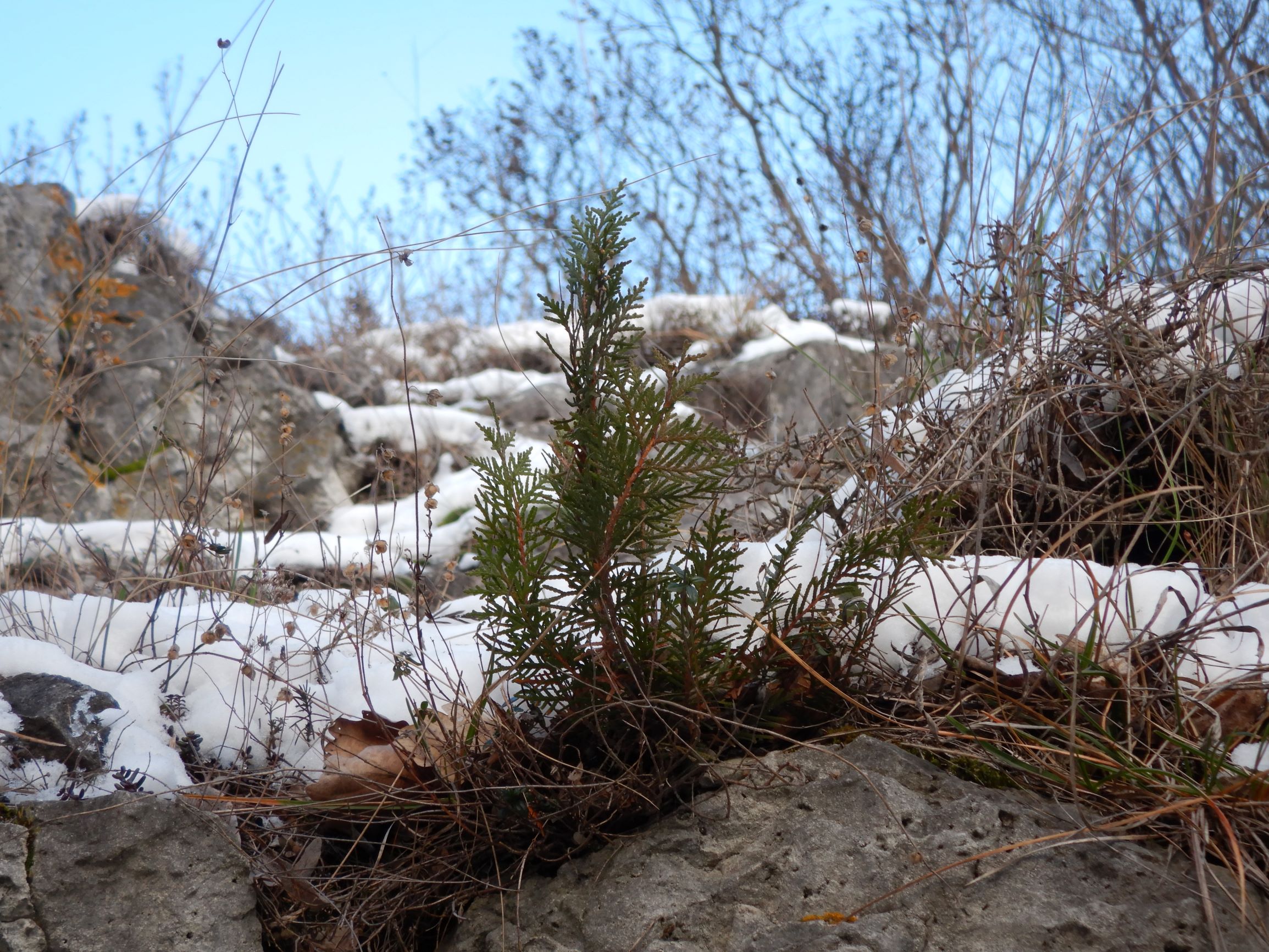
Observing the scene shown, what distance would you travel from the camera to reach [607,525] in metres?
1.21

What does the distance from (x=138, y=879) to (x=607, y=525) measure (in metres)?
0.89

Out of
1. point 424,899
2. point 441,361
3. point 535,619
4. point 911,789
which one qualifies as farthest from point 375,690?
point 441,361

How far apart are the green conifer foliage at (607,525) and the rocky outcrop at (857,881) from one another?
0.71ft

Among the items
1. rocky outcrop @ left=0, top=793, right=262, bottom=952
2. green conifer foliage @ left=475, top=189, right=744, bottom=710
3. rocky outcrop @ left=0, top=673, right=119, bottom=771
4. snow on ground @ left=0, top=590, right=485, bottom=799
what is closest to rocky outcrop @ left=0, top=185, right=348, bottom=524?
snow on ground @ left=0, top=590, right=485, bottom=799

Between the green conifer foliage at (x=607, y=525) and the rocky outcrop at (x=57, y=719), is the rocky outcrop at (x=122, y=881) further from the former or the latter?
the green conifer foliage at (x=607, y=525)

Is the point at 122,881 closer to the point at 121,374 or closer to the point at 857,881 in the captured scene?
the point at 857,881

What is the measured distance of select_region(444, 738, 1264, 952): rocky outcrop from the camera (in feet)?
3.73

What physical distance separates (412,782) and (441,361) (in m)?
5.78

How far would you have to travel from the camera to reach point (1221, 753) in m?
1.24

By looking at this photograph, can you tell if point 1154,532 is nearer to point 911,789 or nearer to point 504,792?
point 911,789

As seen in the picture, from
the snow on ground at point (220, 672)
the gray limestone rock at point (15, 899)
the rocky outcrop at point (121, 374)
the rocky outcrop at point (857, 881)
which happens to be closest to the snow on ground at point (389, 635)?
the snow on ground at point (220, 672)

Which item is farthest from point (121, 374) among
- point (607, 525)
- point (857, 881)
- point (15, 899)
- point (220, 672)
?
point (857, 881)

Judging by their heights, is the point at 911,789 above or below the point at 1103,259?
below

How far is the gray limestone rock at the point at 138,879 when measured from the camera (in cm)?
129
